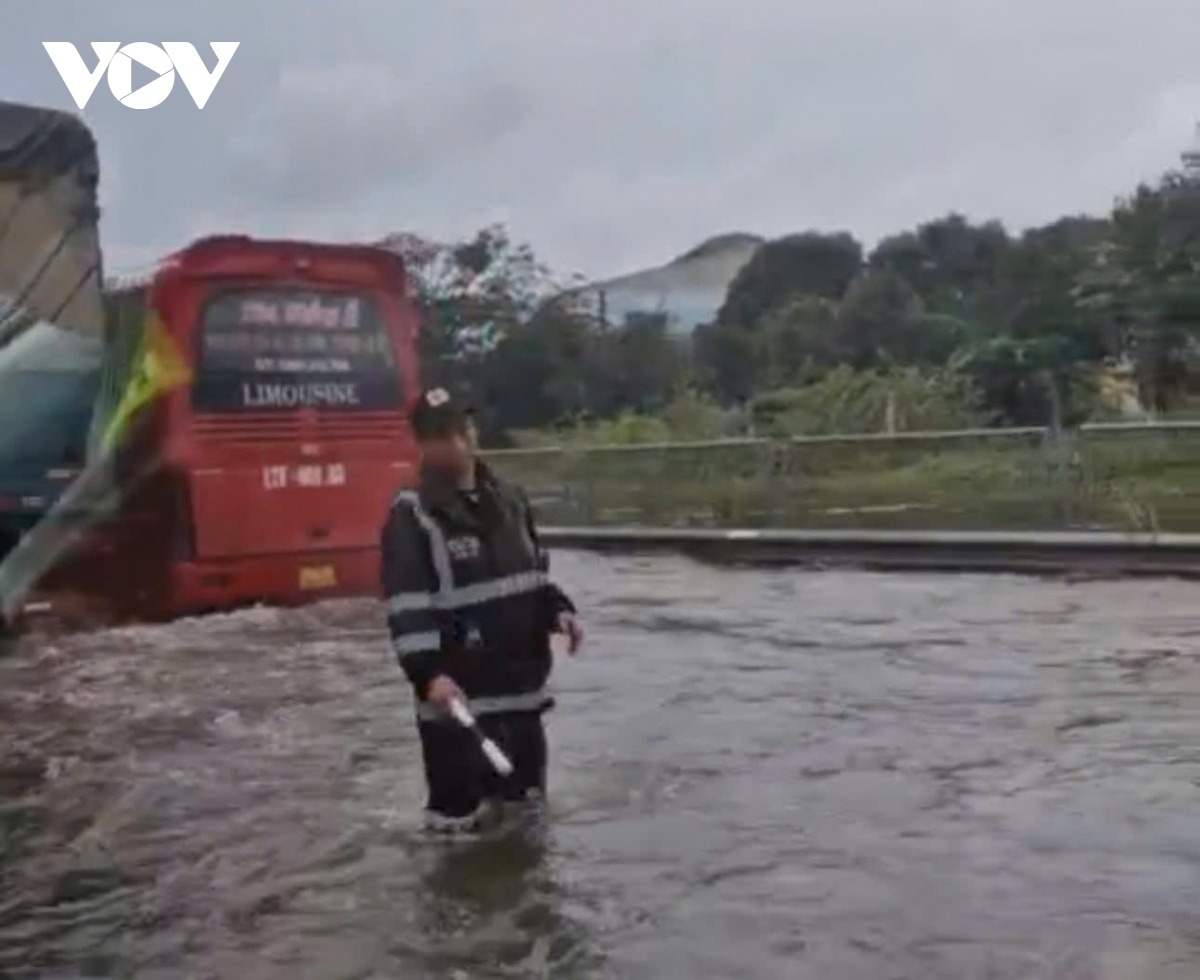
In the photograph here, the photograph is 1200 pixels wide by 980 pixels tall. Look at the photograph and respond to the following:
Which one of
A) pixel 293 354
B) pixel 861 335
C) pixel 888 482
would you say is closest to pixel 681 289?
pixel 861 335

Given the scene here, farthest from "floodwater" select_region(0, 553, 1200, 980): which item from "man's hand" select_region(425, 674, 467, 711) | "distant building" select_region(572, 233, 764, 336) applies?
"distant building" select_region(572, 233, 764, 336)

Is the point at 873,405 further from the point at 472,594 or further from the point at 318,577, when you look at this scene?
the point at 472,594

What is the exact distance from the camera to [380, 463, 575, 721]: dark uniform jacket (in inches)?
239

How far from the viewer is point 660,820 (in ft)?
23.1

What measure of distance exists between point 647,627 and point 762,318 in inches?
1107

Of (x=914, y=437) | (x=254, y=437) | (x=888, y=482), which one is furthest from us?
(x=888, y=482)

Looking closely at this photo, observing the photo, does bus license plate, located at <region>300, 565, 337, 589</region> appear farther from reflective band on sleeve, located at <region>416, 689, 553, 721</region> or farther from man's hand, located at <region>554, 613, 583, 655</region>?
man's hand, located at <region>554, 613, 583, 655</region>

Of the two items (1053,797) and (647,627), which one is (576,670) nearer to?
(647,627)

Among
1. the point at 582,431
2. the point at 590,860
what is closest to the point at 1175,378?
the point at 582,431

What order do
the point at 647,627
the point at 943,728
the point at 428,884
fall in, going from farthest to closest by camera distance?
the point at 647,627 < the point at 943,728 < the point at 428,884

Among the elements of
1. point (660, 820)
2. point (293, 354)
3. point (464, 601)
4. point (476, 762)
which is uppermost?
point (293, 354)

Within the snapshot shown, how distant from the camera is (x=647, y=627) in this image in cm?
1369

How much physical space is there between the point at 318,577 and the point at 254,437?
1.10 meters

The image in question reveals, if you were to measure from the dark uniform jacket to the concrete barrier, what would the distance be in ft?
34.8
